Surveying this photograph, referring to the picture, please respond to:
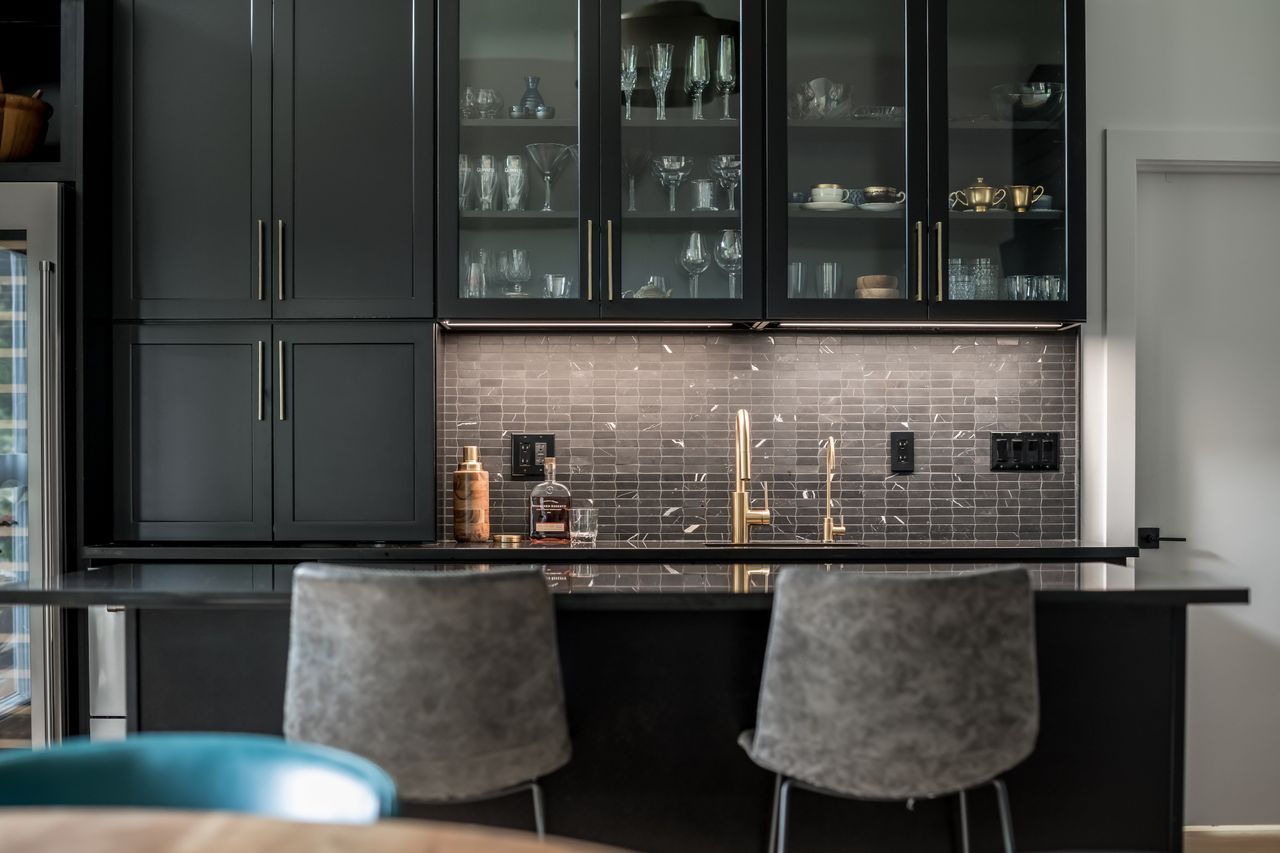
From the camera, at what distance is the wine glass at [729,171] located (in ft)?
9.50

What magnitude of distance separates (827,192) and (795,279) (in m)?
0.26

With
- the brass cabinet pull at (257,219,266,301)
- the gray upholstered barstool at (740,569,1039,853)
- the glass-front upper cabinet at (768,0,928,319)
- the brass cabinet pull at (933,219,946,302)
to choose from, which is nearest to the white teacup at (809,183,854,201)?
the glass-front upper cabinet at (768,0,928,319)

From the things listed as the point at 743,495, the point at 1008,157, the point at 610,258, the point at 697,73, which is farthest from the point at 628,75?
the point at 743,495

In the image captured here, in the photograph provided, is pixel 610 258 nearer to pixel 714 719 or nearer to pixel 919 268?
pixel 919 268

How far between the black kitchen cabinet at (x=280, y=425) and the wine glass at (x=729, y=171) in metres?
0.90

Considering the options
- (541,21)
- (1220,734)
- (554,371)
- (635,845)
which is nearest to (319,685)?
(635,845)

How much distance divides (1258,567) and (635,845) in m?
2.27

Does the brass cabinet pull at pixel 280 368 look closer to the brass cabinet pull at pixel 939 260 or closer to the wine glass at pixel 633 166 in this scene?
the wine glass at pixel 633 166

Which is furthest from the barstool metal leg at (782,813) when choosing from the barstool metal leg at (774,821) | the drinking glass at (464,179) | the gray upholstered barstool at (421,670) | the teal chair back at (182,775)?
the drinking glass at (464,179)

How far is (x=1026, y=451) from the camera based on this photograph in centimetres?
317

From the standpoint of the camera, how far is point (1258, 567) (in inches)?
124

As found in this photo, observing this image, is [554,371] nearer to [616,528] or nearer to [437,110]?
[616,528]

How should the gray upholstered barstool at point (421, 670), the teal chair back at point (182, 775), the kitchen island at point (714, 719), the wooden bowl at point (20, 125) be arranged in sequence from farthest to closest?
the wooden bowl at point (20, 125) < the kitchen island at point (714, 719) < the gray upholstered barstool at point (421, 670) < the teal chair back at point (182, 775)

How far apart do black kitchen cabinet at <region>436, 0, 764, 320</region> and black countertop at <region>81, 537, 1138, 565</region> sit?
2.06 feet
